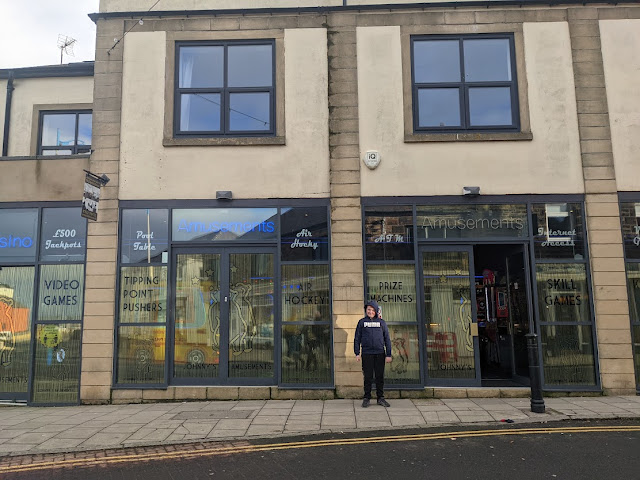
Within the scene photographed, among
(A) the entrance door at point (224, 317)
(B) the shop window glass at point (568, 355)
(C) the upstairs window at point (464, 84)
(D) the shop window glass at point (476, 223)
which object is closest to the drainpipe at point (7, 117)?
(A) the entrance door at point (224, 317)

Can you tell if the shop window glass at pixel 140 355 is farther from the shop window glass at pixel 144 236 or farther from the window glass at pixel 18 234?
the window glass at pixel 18 234

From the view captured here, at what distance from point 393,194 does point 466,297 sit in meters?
2.32

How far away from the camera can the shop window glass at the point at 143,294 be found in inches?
356

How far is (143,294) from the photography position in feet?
29.8

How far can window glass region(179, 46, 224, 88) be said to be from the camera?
9688 millimetres

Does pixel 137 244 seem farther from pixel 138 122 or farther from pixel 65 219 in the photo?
pixel 138 122

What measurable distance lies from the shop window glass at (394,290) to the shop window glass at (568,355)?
2.40 m

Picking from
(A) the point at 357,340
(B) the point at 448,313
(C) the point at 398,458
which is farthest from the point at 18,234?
(B) the point at 448,313

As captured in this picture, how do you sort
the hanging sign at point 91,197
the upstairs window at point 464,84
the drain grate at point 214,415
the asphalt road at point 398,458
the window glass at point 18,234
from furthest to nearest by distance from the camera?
1. the upstairs window at point 464,84
2. the window glass at point 18,234
3. the hanging sign at point 91,197
4. the drain grate at point 214,415
5. the asphalt road at point 398,458

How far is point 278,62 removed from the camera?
9.56 meters

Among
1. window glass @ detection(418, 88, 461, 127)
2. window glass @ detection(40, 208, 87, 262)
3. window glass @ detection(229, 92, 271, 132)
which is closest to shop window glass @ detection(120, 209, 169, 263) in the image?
window glass @ detection(40, 208, 87, 262)

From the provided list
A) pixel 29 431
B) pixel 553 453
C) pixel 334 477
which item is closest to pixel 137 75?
pixel 29 431

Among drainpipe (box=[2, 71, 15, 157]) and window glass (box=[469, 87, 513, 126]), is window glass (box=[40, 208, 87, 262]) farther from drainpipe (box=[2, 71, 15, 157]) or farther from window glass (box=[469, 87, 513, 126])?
window glass (box=[469, 87, 513, 126])

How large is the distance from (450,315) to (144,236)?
583 cm
